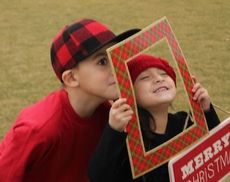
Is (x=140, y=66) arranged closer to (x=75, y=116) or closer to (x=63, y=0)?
(x=75, y=116)

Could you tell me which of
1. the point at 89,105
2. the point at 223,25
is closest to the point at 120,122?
the point at 89,105

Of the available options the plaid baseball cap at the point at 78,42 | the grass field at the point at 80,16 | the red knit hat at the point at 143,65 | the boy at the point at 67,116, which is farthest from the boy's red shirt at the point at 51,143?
the grass field at the point at 80,16

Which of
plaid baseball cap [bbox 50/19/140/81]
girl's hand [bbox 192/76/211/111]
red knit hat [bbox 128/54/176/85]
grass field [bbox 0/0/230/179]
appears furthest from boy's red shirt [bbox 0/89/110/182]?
grass field [bbox 0/0/230/179]

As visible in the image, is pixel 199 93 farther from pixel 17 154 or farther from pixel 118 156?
pixel 17 154

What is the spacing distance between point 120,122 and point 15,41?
343 cm

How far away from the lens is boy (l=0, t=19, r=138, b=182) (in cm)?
142

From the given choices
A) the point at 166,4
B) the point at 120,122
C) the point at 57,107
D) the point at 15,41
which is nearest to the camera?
the point at 120,122

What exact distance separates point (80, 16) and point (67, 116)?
159 inches

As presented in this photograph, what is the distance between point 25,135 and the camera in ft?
4.77

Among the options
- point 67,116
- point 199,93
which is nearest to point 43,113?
point 67,116

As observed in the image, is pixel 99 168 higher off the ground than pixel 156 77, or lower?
lower

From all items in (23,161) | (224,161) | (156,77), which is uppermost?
(156,77)

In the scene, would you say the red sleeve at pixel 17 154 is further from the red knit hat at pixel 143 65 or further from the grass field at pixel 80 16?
the grass field at pixel 80 16

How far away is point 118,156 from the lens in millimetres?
1378
